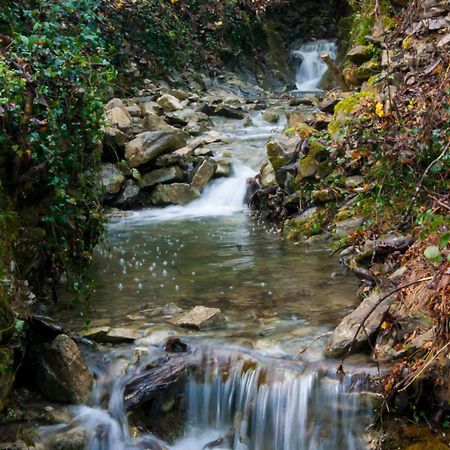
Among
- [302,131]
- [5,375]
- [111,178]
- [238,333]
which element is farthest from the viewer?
[111,178]

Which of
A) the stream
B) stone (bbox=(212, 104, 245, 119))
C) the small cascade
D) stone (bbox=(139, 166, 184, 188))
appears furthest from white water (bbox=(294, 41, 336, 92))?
the small cascade

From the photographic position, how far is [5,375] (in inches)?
156

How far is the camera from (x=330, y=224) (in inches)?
336

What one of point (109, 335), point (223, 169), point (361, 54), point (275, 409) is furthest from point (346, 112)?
point (275, 409)

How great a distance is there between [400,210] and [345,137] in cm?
183

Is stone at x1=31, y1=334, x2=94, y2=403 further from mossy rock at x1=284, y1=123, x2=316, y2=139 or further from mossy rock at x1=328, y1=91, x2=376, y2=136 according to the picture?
mossy rock at x1=284, y1=123, x2=316, y2=139

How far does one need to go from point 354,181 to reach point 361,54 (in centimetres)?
376

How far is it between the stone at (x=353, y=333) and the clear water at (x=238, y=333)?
13 centimetres

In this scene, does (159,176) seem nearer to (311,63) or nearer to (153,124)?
(153,124)

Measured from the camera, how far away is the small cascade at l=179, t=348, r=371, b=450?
4238 millimetres

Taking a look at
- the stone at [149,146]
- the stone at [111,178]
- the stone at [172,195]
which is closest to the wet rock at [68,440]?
the stone at [111,178]

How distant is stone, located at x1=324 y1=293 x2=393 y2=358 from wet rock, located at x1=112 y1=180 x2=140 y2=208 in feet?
25.3

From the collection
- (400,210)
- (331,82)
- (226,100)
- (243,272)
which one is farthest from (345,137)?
(331,82)

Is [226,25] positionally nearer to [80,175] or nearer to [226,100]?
A: [226,100]
